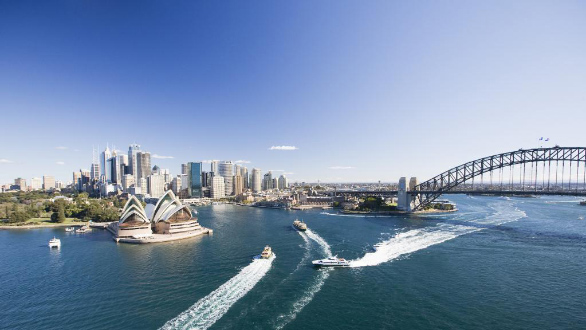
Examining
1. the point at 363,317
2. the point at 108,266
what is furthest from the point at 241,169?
the point at 363,317

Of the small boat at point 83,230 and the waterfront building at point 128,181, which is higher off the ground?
the waterfront building at point 128,181

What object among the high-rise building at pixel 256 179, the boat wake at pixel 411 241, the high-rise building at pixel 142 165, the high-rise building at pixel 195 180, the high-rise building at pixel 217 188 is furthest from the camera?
the high-rise building at pixel 256 179

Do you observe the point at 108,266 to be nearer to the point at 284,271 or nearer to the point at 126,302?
the point at 126,302

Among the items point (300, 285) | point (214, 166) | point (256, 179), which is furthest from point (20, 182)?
point (300, 285)

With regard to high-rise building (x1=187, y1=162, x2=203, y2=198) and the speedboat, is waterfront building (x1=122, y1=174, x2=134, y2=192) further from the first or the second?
the speedboat

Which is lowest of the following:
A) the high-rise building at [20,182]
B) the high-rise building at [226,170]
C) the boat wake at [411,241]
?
the boat wake at [411,241]

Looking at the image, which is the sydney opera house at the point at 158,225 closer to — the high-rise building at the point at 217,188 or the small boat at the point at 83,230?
the small boat at the point at 83,230

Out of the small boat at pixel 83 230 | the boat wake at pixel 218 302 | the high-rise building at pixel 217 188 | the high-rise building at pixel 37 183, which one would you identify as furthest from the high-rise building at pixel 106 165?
the boat wake at pixel 218 302
